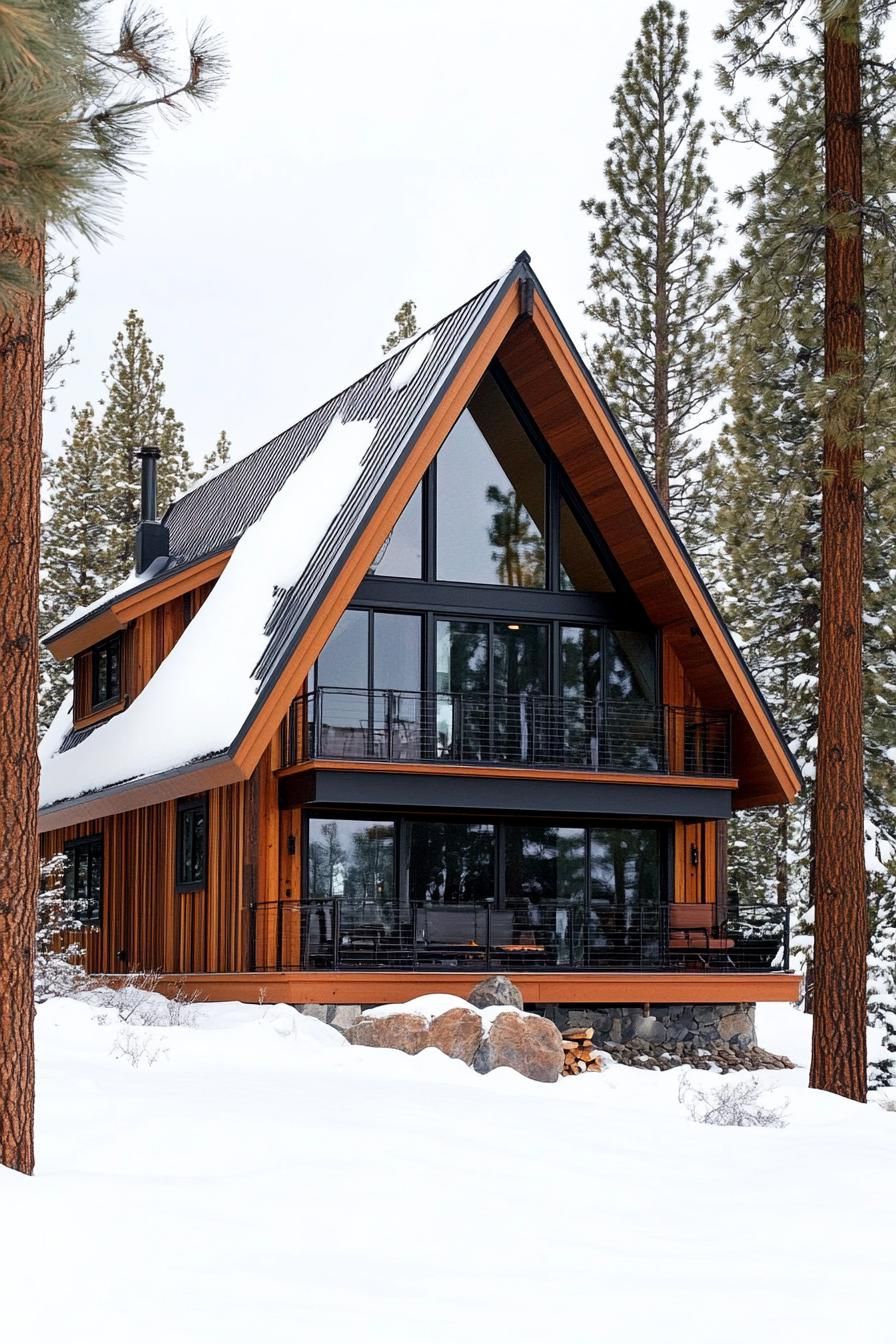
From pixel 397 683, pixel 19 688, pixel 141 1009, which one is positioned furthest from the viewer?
pixel 397 683

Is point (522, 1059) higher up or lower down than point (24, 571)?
lower down

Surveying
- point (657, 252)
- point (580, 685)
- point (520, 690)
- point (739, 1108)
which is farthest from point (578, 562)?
point (657, 252)

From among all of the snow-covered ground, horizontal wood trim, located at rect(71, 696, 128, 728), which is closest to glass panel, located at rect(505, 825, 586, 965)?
horizontal wood trim, located at rect(71, 696, 128, 728)

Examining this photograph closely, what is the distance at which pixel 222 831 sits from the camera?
19.2 meters

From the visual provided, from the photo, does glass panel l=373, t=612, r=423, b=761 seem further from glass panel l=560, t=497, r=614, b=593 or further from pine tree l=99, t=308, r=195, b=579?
pine tree l=99, t=308, r=195, b=579

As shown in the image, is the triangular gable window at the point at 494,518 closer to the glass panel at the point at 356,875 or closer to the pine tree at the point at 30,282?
the glass panel at the point at 356,875

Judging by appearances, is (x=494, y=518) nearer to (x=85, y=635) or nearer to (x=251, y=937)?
(x=251, y=937)

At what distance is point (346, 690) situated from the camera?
61.1ft

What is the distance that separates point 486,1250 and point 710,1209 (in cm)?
161

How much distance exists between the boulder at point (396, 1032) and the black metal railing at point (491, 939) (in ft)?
10.1

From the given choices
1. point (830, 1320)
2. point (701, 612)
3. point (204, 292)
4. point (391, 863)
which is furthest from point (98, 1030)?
point (204, 292)

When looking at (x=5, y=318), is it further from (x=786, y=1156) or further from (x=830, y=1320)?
(x=786, y=1156)

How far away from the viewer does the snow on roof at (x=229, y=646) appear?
17.9 metres

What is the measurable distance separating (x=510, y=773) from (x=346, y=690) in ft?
6.66
